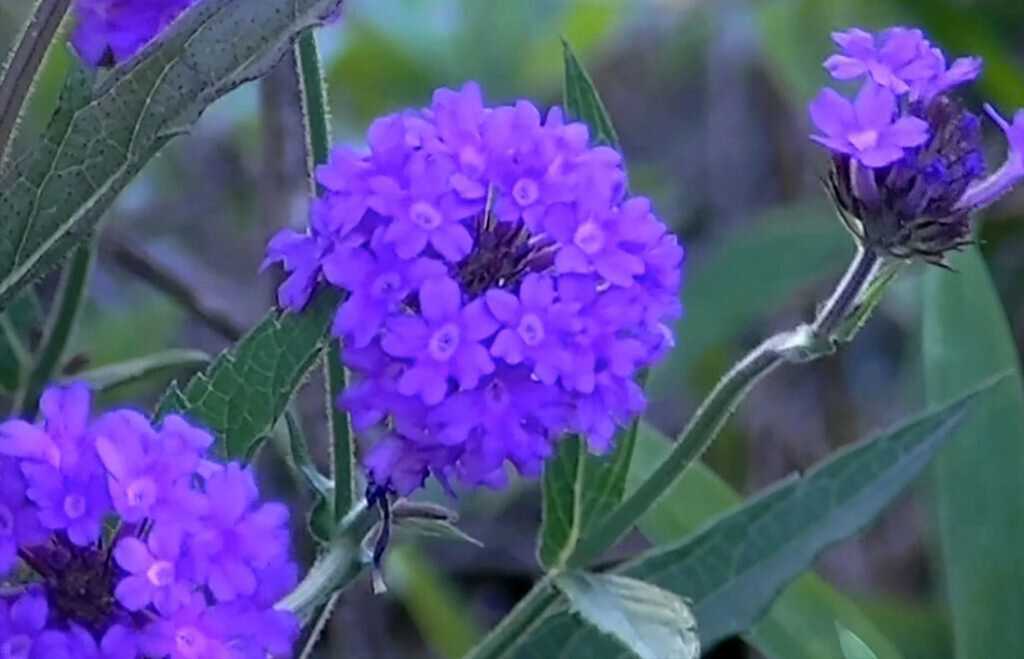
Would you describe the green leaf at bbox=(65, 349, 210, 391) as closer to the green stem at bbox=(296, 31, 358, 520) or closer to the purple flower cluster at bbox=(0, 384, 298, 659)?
the green stem at bbox=(296, 31, 358, 520)

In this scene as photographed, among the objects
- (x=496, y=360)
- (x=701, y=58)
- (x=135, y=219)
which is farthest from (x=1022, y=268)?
(x=496, y=360)

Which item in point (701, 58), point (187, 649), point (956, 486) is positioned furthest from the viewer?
point (701, 58)

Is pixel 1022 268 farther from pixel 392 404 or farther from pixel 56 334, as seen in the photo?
pixel 392 404

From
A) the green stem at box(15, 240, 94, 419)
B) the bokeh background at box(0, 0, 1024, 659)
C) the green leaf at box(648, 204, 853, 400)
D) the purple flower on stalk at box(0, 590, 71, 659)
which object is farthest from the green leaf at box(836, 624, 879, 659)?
the green leaf at box(648, 204, 853, 400)

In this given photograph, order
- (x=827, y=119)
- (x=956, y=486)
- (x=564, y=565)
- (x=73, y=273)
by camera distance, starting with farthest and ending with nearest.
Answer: (x=956, y=486) → (x=73, y=273) → (x=564, y=565) → (x=827, y=119)

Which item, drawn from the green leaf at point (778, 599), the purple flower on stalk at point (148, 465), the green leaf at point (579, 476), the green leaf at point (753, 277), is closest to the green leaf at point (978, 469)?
the green leaf at point (778, 599)

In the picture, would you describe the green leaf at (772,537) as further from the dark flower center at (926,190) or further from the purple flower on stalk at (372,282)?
the purple flower on stalk at (372,282)

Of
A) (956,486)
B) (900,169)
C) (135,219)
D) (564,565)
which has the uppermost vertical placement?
(135,219)
